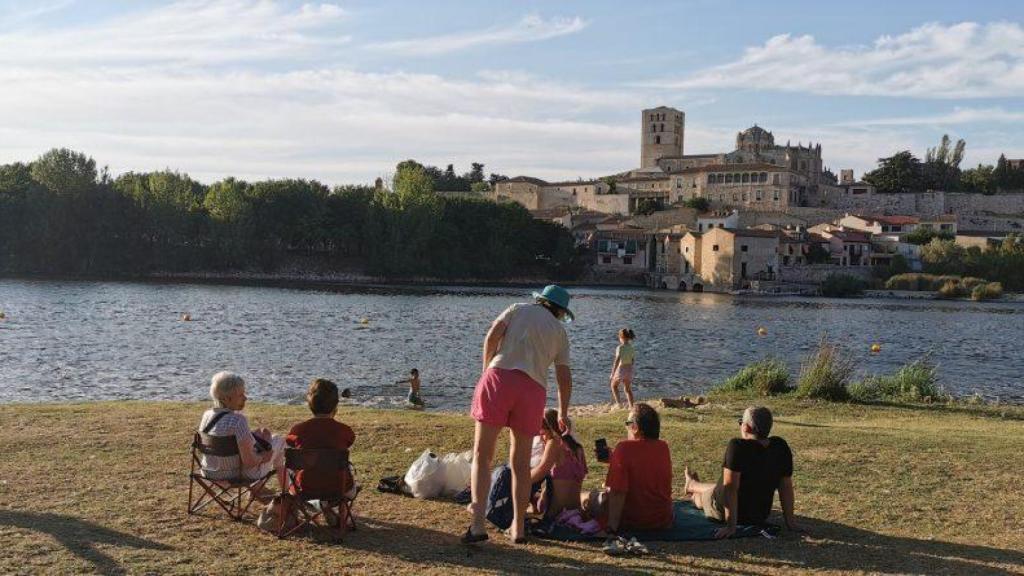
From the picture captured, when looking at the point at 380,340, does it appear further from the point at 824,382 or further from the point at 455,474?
the point at 455,474

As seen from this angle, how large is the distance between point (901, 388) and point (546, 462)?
16706 millimetres

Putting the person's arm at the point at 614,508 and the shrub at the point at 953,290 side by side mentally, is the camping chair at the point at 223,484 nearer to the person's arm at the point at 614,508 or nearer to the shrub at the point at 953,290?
the person's arm at the point at 614,508

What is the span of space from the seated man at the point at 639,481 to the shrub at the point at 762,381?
13.5m

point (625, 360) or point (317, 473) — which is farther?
point (625, 360)

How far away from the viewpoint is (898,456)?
1064cm

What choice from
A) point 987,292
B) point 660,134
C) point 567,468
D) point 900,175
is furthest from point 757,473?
point 660,134

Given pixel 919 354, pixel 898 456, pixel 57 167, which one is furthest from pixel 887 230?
pixel 898 456

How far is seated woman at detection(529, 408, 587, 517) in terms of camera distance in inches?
292

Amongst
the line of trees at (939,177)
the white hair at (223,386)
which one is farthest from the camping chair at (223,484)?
the line of trees at (939,177)

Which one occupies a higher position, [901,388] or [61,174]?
[61,174]

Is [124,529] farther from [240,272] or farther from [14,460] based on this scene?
[240,272]

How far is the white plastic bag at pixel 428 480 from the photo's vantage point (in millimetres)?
8219

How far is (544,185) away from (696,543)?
15041 centimetres

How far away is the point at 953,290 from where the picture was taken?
327 feet
